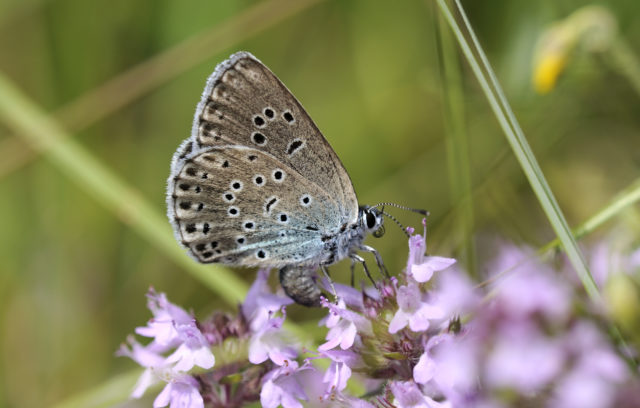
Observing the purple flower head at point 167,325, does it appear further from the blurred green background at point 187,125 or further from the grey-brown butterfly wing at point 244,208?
the blurred green background at point 187,125

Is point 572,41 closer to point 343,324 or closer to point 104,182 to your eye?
point 343,324

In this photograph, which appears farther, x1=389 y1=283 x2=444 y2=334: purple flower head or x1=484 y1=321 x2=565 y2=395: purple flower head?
x1=389 y1=283 x2=444 y2=334: purple flower head

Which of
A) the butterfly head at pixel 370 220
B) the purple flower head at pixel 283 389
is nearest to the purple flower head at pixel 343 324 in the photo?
the purple flower head at pixel 283 389

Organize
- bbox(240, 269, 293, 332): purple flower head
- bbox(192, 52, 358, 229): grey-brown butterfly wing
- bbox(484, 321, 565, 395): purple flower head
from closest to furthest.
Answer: bbox(484, 321, 565, 395): purple flower head < bbox(240, 269, 293, 332): purple flower head < bbox(192, 52, 358, 229): grey-brown butterfly wing

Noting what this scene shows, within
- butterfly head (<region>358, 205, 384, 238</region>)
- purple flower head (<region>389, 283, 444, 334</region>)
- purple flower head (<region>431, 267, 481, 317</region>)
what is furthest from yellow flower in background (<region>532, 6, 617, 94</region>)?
purple flower head (<region>389, 283, 444, 334</region>)

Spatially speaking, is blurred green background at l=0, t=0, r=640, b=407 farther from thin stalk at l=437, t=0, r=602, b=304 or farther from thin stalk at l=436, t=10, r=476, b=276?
thin stalk at l=437, t=0, r=602, b=304

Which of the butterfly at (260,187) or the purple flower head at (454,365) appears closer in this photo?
the purple flower head at (454,365)

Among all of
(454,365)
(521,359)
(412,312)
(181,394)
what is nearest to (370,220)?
(412,312)
